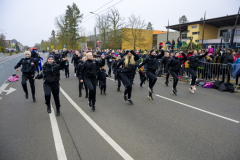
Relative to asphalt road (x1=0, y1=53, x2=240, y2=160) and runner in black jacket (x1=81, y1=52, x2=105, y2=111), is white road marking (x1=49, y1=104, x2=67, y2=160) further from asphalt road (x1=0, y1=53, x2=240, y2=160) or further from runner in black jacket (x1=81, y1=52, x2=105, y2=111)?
runner in black jacket (x1=81, y1=52, x2=105, y2=111)

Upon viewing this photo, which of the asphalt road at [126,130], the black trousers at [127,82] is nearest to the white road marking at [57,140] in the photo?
the asphalt road at [126,130]

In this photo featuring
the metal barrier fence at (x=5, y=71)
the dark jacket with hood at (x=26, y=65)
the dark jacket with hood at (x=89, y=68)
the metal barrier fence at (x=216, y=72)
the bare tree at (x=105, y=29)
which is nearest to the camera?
the dark jacket with hood at (x=89, y=68)

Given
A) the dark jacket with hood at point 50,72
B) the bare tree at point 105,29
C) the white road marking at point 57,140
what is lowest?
the white road marking at point 57,140

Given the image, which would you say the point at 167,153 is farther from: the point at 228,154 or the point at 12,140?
the point at 12,140

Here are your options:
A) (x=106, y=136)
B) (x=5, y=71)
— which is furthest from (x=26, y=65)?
(x=5, y=71)

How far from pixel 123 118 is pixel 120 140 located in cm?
127

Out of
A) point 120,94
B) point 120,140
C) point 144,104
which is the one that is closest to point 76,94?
point 120,94

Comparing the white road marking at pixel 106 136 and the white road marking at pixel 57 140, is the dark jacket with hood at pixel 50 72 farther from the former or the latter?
the white road marking at pixel 106 136

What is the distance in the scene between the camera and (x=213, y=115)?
203 inches

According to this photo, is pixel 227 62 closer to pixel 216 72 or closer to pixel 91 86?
pixel 216 72

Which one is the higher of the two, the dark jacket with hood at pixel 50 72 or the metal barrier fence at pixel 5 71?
the dark jacket with hood at pixel 50 72

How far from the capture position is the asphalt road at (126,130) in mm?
3225

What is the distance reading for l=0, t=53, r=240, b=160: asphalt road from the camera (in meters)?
3.22

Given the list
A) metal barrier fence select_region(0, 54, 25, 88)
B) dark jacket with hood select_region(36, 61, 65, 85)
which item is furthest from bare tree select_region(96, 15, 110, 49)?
dark jacket with hood select_region(36, 61, 65, 85)
